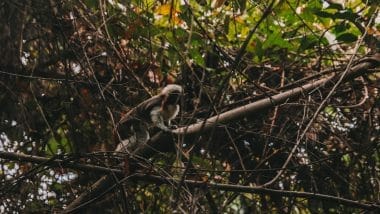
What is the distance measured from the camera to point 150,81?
6.53m

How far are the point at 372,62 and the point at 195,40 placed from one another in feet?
5.23

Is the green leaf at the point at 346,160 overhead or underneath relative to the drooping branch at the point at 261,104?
underneath

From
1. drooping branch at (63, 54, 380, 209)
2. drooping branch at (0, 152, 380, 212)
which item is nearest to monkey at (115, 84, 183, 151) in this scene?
drooping branch at (63, 54, 380, 209)

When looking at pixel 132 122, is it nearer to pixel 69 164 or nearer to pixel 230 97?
pixel 230 97

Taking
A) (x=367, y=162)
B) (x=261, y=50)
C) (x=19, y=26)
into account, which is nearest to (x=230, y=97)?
(x=261, y=50)

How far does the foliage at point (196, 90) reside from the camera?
5.06 m

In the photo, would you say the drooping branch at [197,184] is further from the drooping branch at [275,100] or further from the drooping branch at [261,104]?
the drooping branch at [275,100]

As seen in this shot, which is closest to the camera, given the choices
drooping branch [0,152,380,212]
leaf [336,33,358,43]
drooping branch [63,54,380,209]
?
drooping branch [0,152,380,212]

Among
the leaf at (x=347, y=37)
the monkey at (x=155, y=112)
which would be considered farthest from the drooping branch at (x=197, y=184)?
the monkey at (x=155, y=112)

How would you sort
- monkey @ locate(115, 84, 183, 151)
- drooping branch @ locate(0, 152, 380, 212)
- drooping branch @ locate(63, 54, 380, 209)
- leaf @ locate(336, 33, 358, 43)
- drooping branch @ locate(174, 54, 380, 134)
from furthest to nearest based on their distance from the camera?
monkey @ locate(115, 84, 183, 151), leaf @ locate(336, 33, 358, 43), drooping branch @ locate(174, 54, 380, 134), drooping branch @ locate(63, 54, 380, 209), drooping branch @ locate(0, 152, 380, 212)

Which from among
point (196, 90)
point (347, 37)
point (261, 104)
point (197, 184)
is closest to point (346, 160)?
point (196, 90)

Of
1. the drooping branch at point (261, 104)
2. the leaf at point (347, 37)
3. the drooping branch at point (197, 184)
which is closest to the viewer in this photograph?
the drooping branch at point (197, 184)

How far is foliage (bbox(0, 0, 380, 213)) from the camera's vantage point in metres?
5.06

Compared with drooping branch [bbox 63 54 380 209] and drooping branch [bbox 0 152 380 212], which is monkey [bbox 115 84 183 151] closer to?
drooping branch [bbox 63 54 380 209]
